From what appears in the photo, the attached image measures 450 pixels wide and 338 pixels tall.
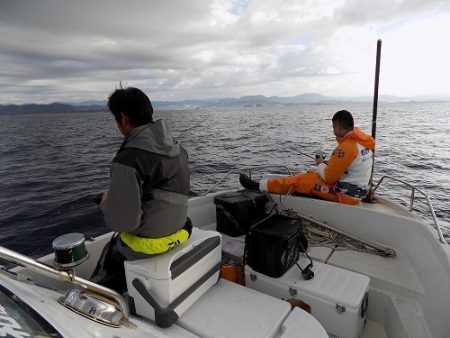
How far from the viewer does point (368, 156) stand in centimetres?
407

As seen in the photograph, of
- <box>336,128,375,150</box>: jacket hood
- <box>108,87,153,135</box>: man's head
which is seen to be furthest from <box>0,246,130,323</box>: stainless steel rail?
<box>336,128,375,150</box>: jacket hood

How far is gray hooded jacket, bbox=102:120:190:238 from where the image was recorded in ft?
5.90

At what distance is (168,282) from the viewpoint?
6.30ft

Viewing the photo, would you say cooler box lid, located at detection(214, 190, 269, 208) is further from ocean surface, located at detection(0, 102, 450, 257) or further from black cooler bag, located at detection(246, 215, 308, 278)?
ocean surface, located at detection(0, 102, 450, 257)

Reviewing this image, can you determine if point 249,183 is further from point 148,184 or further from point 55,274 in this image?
point 55,274

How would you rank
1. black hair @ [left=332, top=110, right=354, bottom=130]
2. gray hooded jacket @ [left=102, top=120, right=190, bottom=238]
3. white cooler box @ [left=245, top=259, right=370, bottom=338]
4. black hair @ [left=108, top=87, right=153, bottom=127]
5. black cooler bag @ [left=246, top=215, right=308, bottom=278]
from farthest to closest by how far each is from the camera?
black hair @ [left=332, top=110, right=354, bottom=130] → black cooler bag @ [left=246, top=215, right=308, bottom=278] → white cooler box @ [left=245, top=259, right=370, bottom=338] → black hair @ [left=108, top=87, right=153, bottom=127] → gray hooded jacket @ [left=102, top=120, right=190, bottom=238]

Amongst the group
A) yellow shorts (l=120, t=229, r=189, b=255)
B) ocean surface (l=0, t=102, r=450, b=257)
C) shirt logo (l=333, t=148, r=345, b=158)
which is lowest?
ocean surface (l=0, t=102, r=450, b=257)

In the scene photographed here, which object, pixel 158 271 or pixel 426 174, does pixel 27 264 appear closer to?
pixel 158 271

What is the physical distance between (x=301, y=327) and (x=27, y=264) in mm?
1591

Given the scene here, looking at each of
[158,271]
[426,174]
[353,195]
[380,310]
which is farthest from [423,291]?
[426,174]

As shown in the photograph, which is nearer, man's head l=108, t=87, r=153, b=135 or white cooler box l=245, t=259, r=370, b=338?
man's head l=108, t=87, r=153, b=135

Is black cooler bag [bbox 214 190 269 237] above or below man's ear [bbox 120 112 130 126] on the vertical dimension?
below

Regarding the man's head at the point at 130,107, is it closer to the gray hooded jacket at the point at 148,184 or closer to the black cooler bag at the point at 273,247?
the gray hooded jacket at the point at 148,184

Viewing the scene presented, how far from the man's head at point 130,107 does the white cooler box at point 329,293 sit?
1722 millimetres
